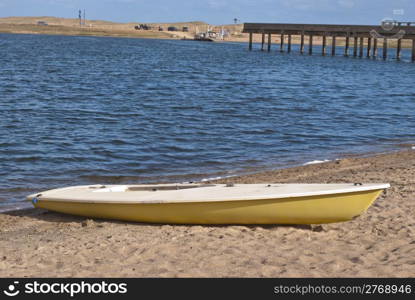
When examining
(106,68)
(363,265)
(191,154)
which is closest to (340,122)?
(191,154)

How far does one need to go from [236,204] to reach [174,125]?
1225 centimetres

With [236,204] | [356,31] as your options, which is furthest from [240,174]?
[356,31]

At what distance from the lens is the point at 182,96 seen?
98.6ft

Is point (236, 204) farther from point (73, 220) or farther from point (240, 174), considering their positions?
point (240, 174)

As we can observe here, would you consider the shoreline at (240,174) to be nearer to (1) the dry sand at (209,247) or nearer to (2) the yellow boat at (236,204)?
(1) the dry sand at (209,247)

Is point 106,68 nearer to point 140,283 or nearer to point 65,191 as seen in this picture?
point 65,191

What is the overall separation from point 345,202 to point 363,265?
1.53 metres

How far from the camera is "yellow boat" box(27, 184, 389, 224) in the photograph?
9.12m

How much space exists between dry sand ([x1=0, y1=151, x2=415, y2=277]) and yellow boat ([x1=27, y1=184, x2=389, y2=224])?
163mm

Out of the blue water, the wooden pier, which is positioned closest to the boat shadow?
the blue water

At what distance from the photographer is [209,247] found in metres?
8.57

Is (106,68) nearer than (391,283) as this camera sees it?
No

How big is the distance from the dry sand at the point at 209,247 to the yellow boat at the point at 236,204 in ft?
0.53

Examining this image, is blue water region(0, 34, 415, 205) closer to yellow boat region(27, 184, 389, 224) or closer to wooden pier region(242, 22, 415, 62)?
yellow boat region(27, 184, 389, 224)
